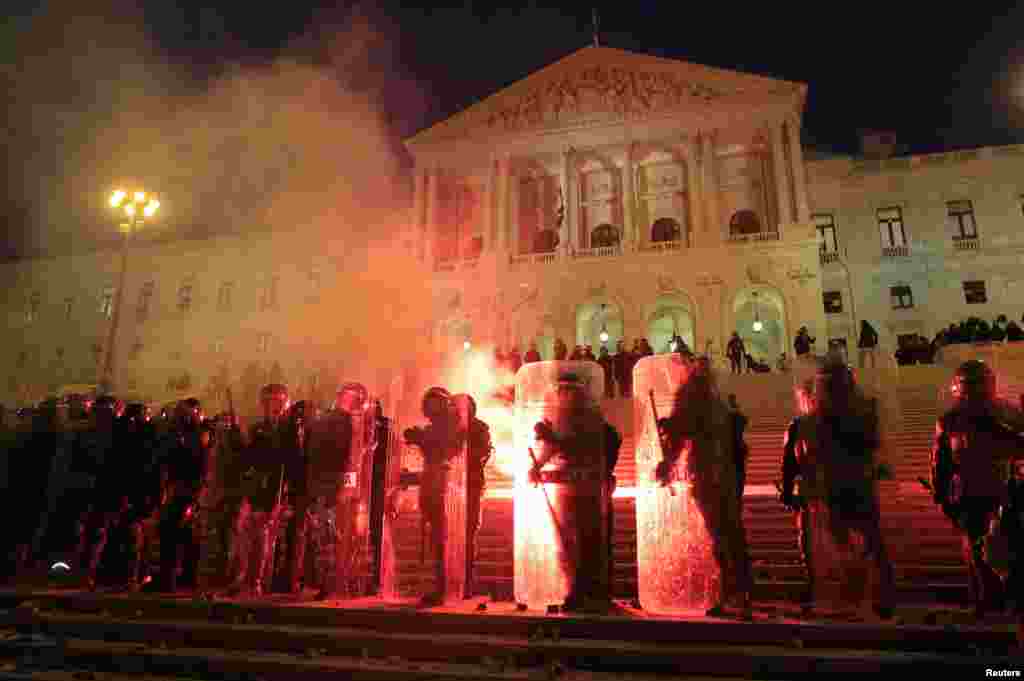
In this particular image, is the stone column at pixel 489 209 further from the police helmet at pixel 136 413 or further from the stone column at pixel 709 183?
the police helmet at pixel 136 413

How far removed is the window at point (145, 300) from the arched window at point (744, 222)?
122 ft

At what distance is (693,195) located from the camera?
103 ft

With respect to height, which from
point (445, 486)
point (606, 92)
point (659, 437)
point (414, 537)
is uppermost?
point (606, 92)

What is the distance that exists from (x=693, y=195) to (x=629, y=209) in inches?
123

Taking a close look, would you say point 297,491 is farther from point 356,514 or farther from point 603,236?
point 603,236

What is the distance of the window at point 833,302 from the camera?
31994 mm

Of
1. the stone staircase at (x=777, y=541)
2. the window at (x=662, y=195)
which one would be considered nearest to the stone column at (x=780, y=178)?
the window at (x=662, y=195)

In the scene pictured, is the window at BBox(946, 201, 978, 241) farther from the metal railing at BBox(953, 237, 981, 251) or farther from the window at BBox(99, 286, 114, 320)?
the window at BBox(99, 286, 114, 320)

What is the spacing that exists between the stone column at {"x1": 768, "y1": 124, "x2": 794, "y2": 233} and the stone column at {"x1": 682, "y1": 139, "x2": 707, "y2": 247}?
11.4 feet

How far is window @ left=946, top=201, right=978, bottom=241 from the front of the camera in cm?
3197

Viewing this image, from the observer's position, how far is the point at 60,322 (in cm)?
4491

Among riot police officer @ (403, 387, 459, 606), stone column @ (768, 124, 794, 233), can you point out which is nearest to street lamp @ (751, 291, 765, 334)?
stone column @ (768, 124, 794, 233)

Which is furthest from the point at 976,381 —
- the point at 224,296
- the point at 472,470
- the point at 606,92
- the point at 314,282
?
the point at 224,296

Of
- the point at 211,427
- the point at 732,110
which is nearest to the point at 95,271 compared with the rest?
the point at 732,110
